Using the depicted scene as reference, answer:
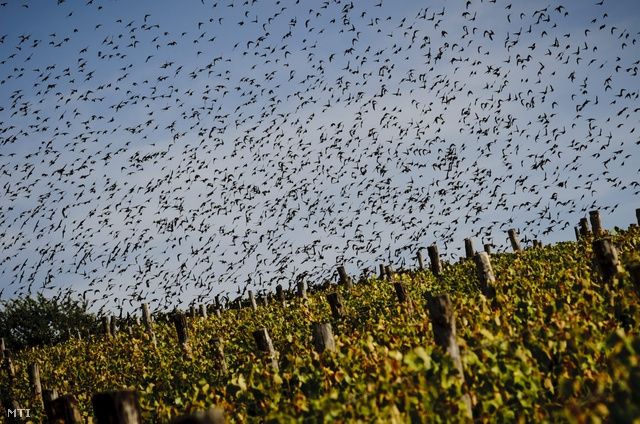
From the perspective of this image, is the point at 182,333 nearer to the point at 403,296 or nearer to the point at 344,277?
the point at 403,296

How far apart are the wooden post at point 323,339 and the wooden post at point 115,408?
13.6 ft

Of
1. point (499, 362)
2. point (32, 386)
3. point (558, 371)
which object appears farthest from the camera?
point (32, 386)

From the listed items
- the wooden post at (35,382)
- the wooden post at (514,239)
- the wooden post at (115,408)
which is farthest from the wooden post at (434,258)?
the wooden post at (115,408)

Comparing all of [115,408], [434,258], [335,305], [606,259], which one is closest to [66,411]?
[115,408]

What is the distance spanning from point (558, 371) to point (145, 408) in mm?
5894

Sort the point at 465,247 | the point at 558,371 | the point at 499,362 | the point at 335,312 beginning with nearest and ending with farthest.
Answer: the point at 499,362, the point at 558,371, the point at 335,312, the point at 465,247

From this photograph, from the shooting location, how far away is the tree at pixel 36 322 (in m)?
45.2

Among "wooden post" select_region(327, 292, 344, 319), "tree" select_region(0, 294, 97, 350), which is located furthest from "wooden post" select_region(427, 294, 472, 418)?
"tree" select_region(0, 294, 97, 350)

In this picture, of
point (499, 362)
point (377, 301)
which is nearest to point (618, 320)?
point (499, 362)

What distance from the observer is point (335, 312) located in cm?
1419

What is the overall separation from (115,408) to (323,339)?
172 inches

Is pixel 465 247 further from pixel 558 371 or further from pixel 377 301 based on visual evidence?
pixel 558 371

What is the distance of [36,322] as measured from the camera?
45.9 m

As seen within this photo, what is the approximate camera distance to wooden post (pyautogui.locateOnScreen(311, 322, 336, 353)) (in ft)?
25.9
